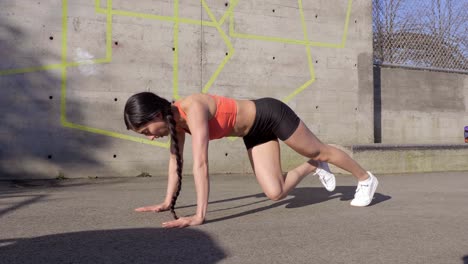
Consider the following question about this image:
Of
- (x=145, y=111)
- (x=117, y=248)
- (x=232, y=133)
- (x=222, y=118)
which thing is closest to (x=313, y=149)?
(x=232, y=133)

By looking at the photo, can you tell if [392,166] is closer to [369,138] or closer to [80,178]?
[369,138]

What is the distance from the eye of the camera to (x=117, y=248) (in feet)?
8.25

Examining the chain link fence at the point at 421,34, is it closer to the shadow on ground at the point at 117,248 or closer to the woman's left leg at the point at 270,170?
the woman's left leg at the point at 270,170

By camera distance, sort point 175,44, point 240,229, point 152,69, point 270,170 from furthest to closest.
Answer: point 175,44 < point 152,69 < point 270,170 < point 240,229

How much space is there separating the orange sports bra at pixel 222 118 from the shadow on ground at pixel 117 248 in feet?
2.41

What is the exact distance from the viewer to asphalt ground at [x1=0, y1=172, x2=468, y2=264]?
→ 2.40 m

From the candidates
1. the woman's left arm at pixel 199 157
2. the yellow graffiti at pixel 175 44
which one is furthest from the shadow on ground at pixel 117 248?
the yellow graffiti at pixel 175 44

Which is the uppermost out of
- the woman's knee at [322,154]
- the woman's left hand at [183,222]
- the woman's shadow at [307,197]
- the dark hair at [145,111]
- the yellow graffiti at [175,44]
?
the yellow graffiti at [175,44]

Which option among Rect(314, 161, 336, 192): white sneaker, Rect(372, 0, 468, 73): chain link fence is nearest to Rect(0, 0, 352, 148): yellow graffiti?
Rect(372, 0, 468, 73): chain link fence

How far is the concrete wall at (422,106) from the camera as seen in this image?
9.34 meters

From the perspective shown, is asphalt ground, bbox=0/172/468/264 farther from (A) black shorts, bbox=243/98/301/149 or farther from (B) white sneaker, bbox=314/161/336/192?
(A) black shorts, bbox=243/98/301/149

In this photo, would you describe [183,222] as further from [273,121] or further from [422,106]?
[422,106]

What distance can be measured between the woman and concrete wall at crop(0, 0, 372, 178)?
346cm

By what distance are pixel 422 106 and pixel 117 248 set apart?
28.3 feet
